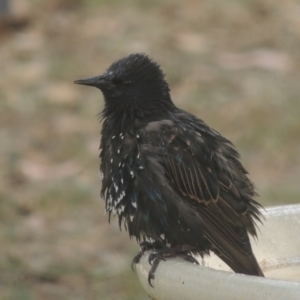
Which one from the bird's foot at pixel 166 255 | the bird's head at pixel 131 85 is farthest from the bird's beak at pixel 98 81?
the bird's foot at pixel 166 255

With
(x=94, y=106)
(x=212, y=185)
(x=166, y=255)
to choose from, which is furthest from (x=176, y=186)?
(x=94, y=106)

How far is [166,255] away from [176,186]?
1.44 ft

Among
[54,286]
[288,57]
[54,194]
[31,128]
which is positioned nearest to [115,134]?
[54,286]

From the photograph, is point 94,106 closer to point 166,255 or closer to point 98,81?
point 98,81

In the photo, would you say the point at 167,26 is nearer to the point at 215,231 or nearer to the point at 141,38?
the point at 141,38

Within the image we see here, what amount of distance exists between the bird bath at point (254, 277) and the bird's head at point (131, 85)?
867 mm

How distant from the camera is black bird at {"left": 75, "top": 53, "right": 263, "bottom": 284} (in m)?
4.29

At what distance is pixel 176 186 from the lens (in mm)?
4383

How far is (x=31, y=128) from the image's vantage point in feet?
27.2

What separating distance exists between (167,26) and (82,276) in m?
4.56

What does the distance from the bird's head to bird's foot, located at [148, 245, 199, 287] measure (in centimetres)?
76

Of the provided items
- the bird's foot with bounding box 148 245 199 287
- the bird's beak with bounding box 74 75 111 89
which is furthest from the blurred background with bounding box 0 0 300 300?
the bird's beak with bounding box 74 75 111 89

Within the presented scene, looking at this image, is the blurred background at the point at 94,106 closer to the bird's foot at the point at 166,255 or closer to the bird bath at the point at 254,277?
the bird's foot at the point at 166,255

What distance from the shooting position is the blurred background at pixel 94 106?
645 cm
